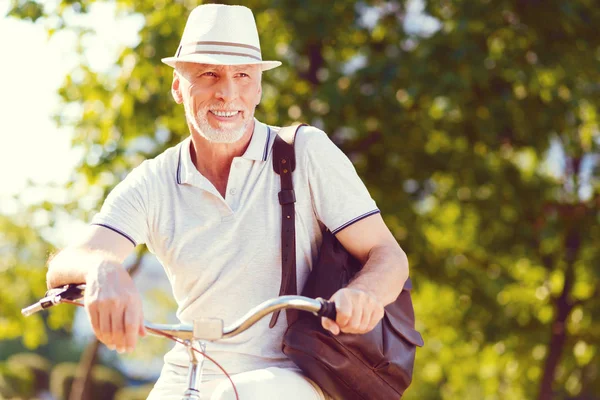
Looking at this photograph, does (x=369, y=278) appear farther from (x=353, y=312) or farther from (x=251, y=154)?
(x=251, y=154)

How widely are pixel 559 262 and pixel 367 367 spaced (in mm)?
8908

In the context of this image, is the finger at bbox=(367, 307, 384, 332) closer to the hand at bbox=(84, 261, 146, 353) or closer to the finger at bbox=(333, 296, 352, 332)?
the finger at bbox=(333, 296, 352, 332)

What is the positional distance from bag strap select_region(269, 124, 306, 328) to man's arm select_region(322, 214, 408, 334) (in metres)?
0.15

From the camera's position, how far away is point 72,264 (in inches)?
103

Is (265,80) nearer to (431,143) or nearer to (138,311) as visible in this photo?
(431,143)

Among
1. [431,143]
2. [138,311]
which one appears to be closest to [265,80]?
[431,143]

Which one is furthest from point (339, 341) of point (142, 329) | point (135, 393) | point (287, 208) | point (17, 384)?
point (17, 384)

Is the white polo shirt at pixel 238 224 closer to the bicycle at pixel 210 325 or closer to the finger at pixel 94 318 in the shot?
the bicycle at pixel 210 325

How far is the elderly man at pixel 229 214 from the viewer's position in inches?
109

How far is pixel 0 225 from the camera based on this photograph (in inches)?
435

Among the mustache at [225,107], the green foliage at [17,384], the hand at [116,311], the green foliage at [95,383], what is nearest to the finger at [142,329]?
the hand at [116,311]

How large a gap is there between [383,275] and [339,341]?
0.22 metres

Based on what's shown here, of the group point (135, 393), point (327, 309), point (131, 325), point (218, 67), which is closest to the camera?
point (131, 325)

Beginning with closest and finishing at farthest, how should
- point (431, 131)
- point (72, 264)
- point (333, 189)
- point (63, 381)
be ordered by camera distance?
point (72, 264) → point (333, 189) → point (431, 131) → point (63, 381)
